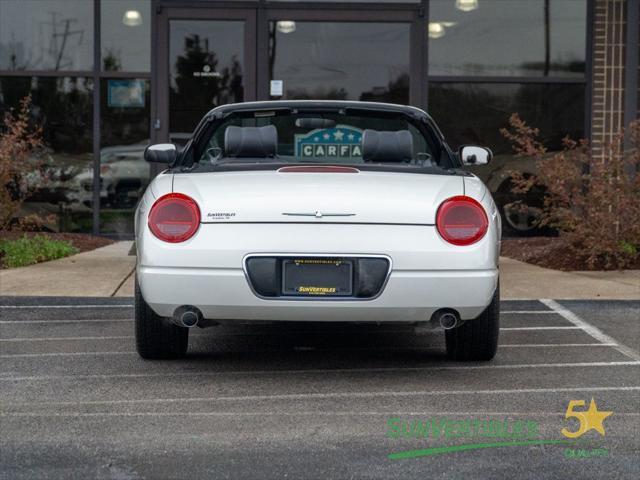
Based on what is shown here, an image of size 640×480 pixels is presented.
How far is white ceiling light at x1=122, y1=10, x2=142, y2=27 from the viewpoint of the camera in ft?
43.2

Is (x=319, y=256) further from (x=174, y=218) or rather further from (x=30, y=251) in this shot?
(x=30, y=251)

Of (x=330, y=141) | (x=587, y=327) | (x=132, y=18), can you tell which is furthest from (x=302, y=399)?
(x=132, y=18)

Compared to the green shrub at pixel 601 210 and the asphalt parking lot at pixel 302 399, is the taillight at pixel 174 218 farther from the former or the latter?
the green shrub at pixel 601 210

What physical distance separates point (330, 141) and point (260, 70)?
120cm

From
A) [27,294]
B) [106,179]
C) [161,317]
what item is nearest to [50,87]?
[106,179]

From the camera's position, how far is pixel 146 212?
17.9 ft

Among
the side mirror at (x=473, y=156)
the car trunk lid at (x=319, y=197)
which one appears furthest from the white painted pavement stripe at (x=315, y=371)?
the side mirror at (x=473, y=156)

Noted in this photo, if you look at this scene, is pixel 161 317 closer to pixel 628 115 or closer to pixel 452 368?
pixel 452 368

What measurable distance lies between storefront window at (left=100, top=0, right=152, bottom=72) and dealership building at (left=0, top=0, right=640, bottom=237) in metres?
0.01

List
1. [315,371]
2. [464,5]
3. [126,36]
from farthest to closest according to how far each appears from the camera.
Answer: [464,5] → [126,36] → [315,371]

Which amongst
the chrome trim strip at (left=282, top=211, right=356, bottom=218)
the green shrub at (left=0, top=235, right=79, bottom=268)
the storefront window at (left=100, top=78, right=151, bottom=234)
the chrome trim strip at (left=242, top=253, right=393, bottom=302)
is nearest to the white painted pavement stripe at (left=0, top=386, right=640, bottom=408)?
the chrome trim strip at (left=242, top=253, right=393, bottom=302)

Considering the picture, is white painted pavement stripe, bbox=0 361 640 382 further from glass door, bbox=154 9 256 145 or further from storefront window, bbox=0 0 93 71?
storefront window, bbox=0 0 93 71

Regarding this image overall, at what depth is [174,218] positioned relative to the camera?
532 cm

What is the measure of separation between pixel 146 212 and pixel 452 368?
1776 millimetres
